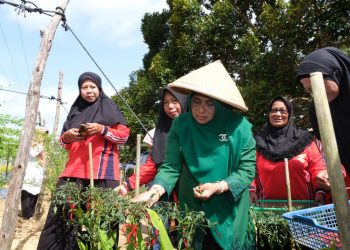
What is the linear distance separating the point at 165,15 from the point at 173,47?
2723 millimetres

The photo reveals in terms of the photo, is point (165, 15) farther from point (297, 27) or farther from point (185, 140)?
point (185, 140)

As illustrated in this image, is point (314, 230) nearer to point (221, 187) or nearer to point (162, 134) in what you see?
point (221, 187)

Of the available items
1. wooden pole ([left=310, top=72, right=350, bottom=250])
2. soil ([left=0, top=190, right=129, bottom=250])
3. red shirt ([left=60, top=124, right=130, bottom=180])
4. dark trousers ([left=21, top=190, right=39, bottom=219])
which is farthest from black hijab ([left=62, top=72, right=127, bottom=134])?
dark trousers ([left=21, top=190, right=39, bottom=219])

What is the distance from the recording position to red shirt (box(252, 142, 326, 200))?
9.46 ft

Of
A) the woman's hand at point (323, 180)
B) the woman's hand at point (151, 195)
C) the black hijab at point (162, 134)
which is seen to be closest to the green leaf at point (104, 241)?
the woman's hand at point (151, 195)

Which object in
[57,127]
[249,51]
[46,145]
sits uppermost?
[249,51]

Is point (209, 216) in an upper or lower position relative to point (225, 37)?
lower

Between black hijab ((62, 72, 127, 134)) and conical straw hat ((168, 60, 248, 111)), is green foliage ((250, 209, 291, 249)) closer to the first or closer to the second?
conical straw hat ((168, 60, 248, 111))

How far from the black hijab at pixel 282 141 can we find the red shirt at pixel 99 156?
118cm

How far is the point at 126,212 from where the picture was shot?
1540mm

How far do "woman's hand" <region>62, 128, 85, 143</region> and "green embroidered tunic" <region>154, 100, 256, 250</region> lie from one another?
1.15m

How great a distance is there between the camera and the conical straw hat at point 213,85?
1.78 metres

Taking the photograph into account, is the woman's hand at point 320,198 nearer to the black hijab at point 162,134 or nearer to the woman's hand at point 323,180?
the woman's hand at point 323,180

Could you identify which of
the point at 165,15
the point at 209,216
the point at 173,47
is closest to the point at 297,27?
the point at 173,47
